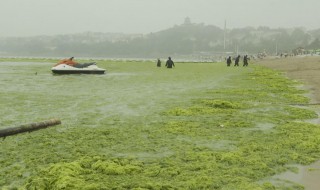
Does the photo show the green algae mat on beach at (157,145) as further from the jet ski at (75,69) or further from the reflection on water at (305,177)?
the jet ski at (75,69)

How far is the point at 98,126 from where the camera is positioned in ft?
40.0

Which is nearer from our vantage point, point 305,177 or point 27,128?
point 305,177

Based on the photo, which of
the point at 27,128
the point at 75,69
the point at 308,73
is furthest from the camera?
the point at 308,73

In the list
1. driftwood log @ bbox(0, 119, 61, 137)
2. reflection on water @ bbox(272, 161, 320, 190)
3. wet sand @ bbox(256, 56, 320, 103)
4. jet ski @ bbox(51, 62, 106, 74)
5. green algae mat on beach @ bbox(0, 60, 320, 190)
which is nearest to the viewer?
reflection on water @ bbox(272, 161, 320, 190)

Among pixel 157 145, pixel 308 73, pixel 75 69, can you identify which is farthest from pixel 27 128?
pixel 308 73

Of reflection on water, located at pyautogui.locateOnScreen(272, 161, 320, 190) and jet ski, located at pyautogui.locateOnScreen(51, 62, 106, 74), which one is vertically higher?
jet ski, located at pyautogui.locateOnScreen(51, 62, 106, 74)

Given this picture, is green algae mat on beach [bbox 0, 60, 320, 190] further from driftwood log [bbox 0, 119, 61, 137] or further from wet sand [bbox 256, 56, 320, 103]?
wet sand [bbox 256, 56, 320, 103]

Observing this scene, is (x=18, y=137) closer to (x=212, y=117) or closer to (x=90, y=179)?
(x=90, y=179)

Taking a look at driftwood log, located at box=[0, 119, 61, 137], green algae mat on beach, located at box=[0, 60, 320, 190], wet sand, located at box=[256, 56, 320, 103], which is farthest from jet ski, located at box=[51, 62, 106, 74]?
driftwood log, located at box=[0, 119, 61, 137]

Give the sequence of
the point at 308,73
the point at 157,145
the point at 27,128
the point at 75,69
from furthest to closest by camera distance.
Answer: the point at 308,73
the point at 75,69
the point at 27,128
the point at 157,145

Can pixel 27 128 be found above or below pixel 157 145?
above

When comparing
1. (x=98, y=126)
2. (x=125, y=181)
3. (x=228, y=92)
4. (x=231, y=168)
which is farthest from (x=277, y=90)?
(x=125, y=181)

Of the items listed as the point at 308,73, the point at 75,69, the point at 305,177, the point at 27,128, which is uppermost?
the point at 75,69

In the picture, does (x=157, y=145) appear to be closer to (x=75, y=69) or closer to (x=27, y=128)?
(x=27, y=128)
